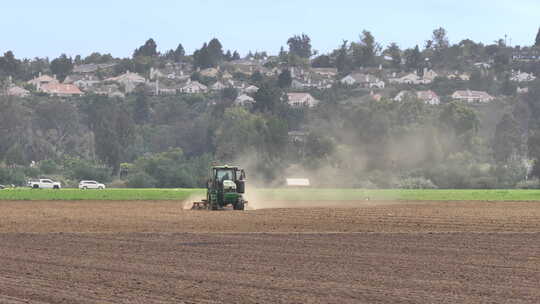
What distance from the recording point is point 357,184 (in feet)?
405

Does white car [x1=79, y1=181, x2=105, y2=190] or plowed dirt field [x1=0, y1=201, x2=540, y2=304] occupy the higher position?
plowed dirt field [x1=0, y1=201, x2=540, y2=304]

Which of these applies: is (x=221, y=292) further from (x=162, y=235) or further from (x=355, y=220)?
(x=355, y=220)

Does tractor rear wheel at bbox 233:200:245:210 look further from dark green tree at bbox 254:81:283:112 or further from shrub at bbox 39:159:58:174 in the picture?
dark green tree at bbox 254:81:283:112

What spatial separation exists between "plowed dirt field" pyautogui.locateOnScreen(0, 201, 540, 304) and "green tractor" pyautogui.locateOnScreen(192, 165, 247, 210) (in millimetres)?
4769

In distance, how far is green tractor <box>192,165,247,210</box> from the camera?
53156 mm

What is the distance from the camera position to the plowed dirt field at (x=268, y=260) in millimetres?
21844

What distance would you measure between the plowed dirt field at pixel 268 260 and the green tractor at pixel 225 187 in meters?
4.77

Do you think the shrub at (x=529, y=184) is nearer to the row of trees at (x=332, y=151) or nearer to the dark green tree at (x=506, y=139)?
the row of trees at (x=332, y=151)

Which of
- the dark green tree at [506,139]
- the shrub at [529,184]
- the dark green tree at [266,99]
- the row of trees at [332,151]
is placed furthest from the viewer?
the dark green tree at [266,99]

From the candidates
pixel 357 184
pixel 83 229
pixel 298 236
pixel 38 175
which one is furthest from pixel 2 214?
pixel 38 175

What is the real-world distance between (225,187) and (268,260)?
2508 cm

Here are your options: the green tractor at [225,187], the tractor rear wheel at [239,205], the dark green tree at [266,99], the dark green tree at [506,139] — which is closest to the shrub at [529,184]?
the dark green tree at [506,139]

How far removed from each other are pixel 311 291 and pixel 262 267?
4308 mm

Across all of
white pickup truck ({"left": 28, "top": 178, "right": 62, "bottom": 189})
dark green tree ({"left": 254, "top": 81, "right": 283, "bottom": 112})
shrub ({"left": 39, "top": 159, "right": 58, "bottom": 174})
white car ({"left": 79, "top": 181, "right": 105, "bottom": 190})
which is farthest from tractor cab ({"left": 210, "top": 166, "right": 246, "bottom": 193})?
dark green tree ({"left": 254, "top": 81, "right": 283, "bottom": 112})
